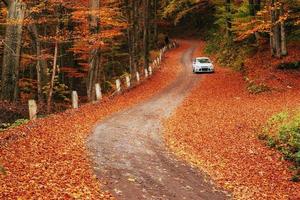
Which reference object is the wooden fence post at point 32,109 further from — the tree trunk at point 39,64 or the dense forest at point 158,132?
the tree trunk at point 39,64

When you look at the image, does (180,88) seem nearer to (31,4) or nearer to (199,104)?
(199,104)

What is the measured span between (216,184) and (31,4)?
49.3 feet

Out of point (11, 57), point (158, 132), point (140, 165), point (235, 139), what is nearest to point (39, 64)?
point (11, 57)

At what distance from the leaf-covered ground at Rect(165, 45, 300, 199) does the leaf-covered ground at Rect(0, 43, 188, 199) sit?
10.7 feet

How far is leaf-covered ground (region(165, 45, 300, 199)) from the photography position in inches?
437

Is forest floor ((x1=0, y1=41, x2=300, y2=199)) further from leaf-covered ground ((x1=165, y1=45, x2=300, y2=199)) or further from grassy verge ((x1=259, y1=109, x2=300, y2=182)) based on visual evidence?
grassy verge ((x1=259, y1=109, x2=300, y2=182))

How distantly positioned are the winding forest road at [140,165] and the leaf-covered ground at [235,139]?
60 centimetres

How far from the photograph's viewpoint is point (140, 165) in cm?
1113

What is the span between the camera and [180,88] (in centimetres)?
2862

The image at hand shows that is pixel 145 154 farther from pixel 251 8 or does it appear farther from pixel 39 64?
pixel 251 8

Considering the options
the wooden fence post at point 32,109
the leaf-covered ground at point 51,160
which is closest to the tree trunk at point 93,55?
the leaf-covered ground at point 51,160

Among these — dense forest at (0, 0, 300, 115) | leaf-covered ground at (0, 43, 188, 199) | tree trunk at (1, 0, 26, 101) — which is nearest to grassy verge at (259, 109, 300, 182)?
leaf-covered ground at (0, 43, 188, 199)

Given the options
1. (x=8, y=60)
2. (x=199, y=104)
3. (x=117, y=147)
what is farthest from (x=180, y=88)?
(x=117, y=147)

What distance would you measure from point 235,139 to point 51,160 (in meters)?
7.15
